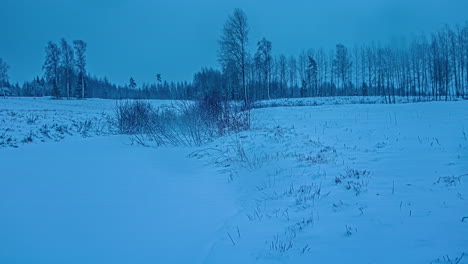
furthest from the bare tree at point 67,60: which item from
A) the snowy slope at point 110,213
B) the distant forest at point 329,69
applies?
the snowy slope at point 110,213

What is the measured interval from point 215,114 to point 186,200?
20.3ft

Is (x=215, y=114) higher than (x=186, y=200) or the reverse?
higher

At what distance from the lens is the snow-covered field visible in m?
2.06

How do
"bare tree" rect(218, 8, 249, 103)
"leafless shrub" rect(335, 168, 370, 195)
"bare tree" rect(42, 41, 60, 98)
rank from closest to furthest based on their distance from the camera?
"leafless shrub" rect(335, 168, 370, 195)
"bare tree" rect(218, 8, 249, 103)
"bare tree" rect(42, 41, 60, 98)

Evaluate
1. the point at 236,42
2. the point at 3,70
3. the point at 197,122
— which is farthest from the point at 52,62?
the point at 197,122

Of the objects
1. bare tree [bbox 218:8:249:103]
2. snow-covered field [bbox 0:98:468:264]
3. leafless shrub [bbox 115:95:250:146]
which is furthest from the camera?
bare tree [bbox 218:8:249:103]

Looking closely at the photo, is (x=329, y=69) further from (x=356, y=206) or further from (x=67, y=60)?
(x=356, y=206)

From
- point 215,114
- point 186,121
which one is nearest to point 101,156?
point 186,121

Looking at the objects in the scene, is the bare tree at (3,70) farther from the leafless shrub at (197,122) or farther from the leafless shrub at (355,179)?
the leafless shrub at (355,179)

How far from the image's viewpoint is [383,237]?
203 centimetres

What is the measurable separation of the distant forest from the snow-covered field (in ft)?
67.4

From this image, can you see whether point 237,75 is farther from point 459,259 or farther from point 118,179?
point 459,259

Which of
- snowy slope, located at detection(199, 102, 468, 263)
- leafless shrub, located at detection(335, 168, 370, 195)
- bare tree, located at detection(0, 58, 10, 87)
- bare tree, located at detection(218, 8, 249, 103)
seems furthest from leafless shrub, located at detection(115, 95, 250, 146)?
bare tree, located at detection(0, 58, 10, 87)

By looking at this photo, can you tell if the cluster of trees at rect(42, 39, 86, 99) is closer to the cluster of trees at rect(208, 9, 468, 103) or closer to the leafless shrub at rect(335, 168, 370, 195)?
the cluster of trees at rect(208, 9, 468, 103)
